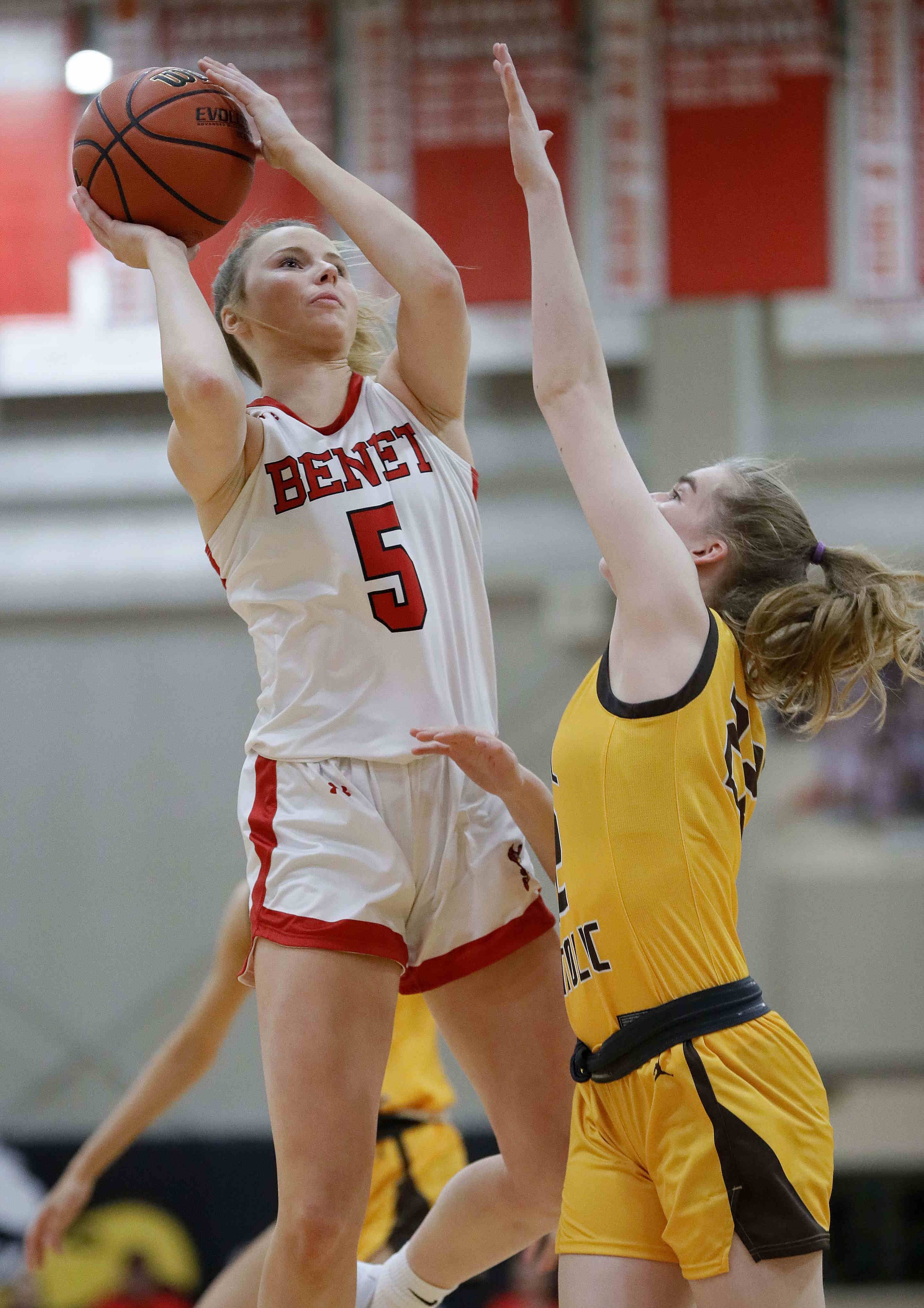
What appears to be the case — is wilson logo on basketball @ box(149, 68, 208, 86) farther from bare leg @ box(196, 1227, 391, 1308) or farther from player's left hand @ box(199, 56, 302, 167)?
bare leg @ box(196, 1227, 391, 1308)

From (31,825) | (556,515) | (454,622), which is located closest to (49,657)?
(31,825)

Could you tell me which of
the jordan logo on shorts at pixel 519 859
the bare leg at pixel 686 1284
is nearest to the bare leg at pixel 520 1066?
the jordan logo on shorts at pixel 519 859

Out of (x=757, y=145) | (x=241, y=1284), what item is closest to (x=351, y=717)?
(x=241, y=1284)

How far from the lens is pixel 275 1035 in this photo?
2416mm

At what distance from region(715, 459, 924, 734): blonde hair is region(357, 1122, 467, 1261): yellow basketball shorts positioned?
166cm

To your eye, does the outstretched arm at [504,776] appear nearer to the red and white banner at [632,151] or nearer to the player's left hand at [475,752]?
the player's left hand at [475,752]

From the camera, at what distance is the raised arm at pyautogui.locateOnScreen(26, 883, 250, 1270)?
132 inches

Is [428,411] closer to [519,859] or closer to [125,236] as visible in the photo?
[125,236]

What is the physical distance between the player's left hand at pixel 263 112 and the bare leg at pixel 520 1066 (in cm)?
153

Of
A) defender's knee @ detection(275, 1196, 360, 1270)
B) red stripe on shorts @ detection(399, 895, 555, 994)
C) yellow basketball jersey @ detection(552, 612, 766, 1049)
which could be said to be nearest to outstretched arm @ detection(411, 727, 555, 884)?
red stripe on shorts @ detection(399, 895, 555, 994)

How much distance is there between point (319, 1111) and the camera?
2.39 m

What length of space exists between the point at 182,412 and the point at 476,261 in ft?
15.1

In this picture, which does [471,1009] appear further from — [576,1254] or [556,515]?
[556,515]

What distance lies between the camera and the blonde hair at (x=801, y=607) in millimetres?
2363
